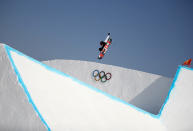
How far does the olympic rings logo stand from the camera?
7189mm

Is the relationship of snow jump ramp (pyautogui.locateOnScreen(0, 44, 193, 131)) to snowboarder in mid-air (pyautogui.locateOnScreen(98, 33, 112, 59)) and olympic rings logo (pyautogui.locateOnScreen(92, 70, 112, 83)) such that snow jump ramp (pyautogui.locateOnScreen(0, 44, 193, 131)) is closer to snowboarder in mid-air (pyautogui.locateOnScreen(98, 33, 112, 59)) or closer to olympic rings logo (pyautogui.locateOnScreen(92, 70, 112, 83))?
olympic rings logo (pyautogui.locateOnScreen(92, 70, 112, 83))

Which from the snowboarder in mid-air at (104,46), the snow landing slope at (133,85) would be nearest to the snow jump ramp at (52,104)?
the snow landing slope at (133,85)

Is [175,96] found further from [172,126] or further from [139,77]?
[139,77]

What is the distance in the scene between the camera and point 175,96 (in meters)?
3.15

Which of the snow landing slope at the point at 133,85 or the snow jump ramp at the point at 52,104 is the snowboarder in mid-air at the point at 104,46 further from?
the snow jump ramp at the point at 52,104

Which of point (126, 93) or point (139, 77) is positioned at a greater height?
point (139, 77)

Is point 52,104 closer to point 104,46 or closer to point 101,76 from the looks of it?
point 101,76

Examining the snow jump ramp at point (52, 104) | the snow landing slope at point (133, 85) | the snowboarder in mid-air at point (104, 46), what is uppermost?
the snowboarder in mid-air at point (104, 46)

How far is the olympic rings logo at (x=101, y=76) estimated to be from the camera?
719cm

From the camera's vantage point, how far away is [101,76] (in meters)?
7.28

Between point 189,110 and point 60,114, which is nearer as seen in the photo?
point 60,114

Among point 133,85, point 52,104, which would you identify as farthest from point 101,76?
point 52,104

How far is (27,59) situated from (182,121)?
3.21 meters

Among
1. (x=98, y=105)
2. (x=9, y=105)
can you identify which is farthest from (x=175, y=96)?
(x=9, y=105)
